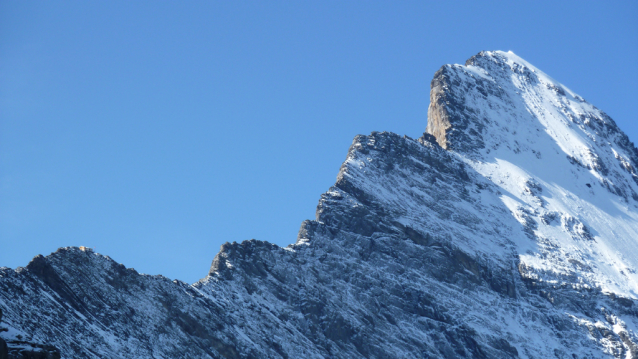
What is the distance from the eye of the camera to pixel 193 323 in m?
147

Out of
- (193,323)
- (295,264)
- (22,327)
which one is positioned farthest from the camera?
(295,264)

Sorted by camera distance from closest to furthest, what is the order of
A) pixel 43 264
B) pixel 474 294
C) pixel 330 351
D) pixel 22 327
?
pixel 22 327, pixel 43 264, pixel 330 351, pixel 474 294

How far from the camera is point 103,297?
141m

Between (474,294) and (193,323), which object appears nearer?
(193,323)

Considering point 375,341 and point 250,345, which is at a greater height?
point 375,341

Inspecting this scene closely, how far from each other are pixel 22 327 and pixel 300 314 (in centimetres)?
5132

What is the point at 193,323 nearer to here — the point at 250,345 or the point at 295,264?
the point at 250,345

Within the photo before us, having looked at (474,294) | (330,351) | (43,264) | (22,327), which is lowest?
(22,327)

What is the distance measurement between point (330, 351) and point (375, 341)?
29.1 ft

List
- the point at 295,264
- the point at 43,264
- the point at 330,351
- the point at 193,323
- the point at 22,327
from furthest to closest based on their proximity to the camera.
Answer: the point at 295,264 < the point at 330,351 < the point at 193,323 < the point at 43,264 < the point at 22,327

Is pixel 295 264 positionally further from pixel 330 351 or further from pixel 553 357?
pixel 553 357

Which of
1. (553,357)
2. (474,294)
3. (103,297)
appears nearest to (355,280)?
(474,294)

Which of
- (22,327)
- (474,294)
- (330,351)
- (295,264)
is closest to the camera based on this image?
(22,327)

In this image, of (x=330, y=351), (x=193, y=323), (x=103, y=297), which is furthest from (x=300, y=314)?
(x=103, y=297)
